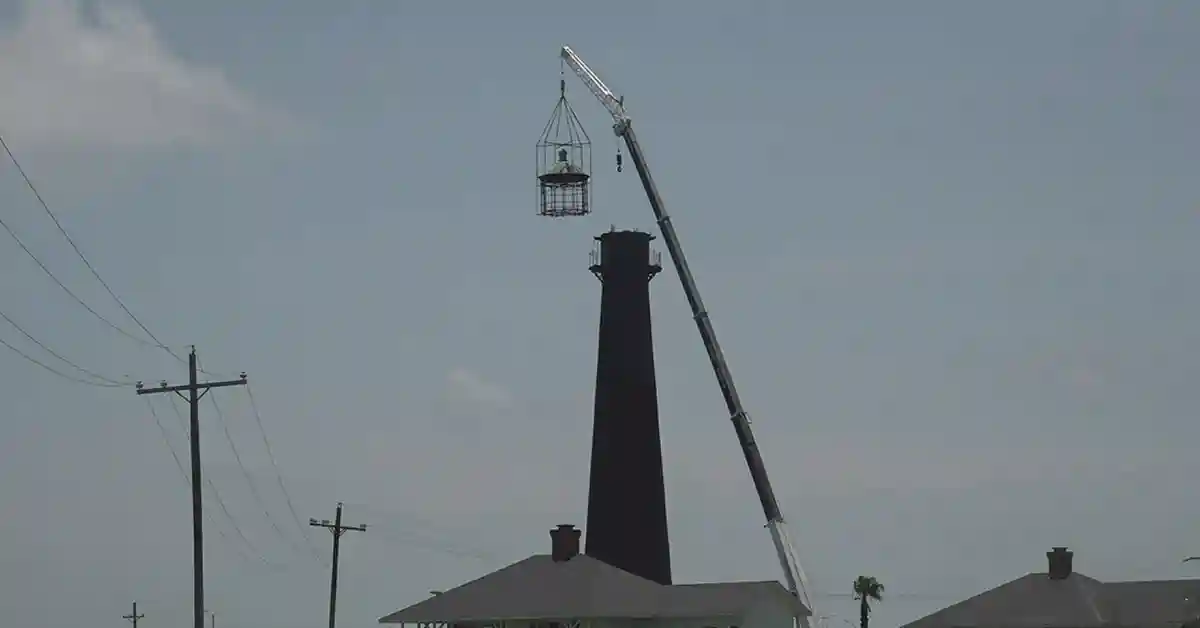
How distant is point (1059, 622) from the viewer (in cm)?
6725

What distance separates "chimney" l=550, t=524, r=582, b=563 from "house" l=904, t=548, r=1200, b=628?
10739mm

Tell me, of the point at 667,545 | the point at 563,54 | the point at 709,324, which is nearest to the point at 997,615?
the point at 667,545

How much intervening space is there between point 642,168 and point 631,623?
38788 mm

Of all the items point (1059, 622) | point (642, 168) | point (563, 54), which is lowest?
point (1059, 622)

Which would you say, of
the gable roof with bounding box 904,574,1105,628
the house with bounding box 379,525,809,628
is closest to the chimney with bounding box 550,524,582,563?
the house with bounding box 379,525,809,628

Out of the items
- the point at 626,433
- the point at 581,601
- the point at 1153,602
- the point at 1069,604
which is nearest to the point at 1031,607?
the point at 1069,604

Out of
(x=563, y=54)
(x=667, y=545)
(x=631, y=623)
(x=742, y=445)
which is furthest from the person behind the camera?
(x=563, y=54)

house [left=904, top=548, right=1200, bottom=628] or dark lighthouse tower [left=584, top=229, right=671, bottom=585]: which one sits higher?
dark lighthouse tower [left=584, top=229, right=671, bottom=585]

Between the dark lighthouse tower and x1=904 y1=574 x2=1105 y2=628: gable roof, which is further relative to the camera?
the dark lighthouse tower

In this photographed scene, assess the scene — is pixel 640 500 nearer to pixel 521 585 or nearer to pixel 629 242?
pixel 629 242

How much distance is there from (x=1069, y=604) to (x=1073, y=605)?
127 mm

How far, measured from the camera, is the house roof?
65.0 metres

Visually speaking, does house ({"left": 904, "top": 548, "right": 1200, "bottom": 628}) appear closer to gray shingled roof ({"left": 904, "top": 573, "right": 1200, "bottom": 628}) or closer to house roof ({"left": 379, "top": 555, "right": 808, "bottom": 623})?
gray shingled roof ({"left": 904, "top": 573, "right": 1200, "bottom": 628})

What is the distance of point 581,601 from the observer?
2566 inches
